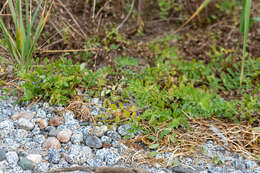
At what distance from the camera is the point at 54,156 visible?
1.66 m

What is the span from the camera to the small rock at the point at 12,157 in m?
1.58

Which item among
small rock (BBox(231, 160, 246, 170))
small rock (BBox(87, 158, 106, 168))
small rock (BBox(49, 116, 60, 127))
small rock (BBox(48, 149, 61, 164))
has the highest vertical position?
small rock (BBox(49, 116, 60, 127))

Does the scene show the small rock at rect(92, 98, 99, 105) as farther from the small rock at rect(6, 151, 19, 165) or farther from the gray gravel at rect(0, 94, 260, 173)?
the small rock at rect(6, 151, 19, 165)

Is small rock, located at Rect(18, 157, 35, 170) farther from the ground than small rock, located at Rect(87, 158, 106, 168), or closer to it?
farther from the ground

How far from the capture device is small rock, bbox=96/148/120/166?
168cm

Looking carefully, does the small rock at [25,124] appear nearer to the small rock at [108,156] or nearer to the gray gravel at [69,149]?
the gray gravel at [69,149]

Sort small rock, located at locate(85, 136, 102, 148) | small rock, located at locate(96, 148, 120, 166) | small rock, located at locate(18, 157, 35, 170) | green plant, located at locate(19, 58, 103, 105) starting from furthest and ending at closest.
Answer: green plant, located at locate(19, 58, 103, 105)
small rock, located at locate(85, 136, 102, 148)
small rock, located at locate(96, 148, 120, 166)
small rock, located at locate(18, 157, 35, 170)

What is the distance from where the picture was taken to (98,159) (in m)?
1.69

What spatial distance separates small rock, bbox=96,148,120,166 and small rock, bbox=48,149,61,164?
0.74ft

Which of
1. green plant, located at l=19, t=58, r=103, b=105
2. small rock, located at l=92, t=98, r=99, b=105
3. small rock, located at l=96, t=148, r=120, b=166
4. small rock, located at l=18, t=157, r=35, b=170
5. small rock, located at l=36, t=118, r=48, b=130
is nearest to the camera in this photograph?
small rock, located at l=18, t=157, r=35, b=170

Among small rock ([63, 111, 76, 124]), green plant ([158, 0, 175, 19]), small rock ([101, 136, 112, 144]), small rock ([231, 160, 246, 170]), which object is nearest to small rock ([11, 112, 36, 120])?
small rock ([63, 111, 76, 124])

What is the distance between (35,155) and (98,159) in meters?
A: 0.35

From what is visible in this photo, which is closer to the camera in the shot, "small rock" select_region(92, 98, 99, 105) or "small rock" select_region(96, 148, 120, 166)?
"small rock" select_region(96, 148, 120, 166)

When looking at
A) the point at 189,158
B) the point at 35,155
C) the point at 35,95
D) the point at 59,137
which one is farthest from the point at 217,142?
the point at 35,95
